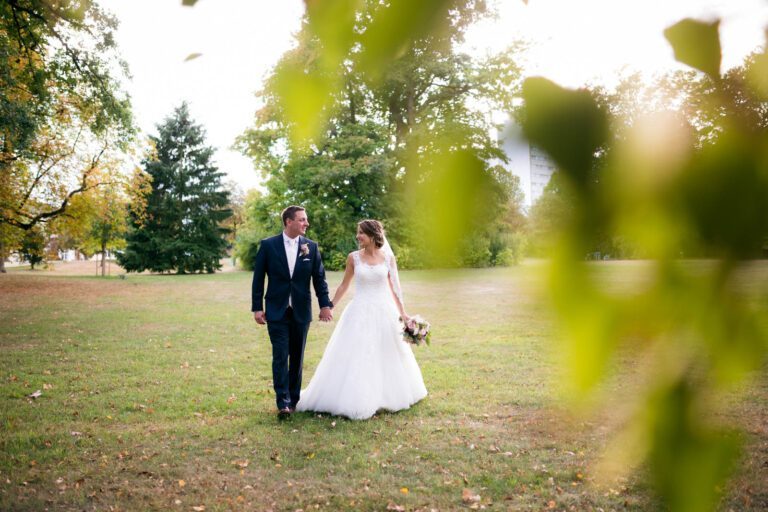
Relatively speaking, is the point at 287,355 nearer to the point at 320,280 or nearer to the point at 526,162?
the point at 320,280

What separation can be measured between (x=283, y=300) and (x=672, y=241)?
4.91 m

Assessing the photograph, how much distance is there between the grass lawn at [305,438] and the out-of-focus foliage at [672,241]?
1.5 inches

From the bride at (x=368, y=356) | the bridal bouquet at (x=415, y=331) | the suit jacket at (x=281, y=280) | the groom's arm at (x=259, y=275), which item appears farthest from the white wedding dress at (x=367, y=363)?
the groom's arm at (x=259, y=275)

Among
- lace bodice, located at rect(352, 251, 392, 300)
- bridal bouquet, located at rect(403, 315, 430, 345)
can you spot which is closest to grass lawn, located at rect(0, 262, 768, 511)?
bridal bouquet, located at rect(403, 315, 430, 345)

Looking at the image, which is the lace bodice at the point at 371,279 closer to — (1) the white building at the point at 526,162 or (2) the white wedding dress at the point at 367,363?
(2) the white wedding dress at the point at 367,363

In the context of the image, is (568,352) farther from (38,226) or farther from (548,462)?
(38,226)

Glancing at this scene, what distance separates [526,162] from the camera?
1.85ft

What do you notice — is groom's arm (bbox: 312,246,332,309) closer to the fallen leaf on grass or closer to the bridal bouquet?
the bridal bouquet

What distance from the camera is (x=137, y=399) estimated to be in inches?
244

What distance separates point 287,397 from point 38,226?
22944 mm

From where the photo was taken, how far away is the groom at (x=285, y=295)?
17.2 feet

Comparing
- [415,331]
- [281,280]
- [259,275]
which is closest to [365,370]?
[415,331]

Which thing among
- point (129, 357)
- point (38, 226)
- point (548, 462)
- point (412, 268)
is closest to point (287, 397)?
point (548, 462)

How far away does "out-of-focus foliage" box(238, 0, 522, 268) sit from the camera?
624mm
